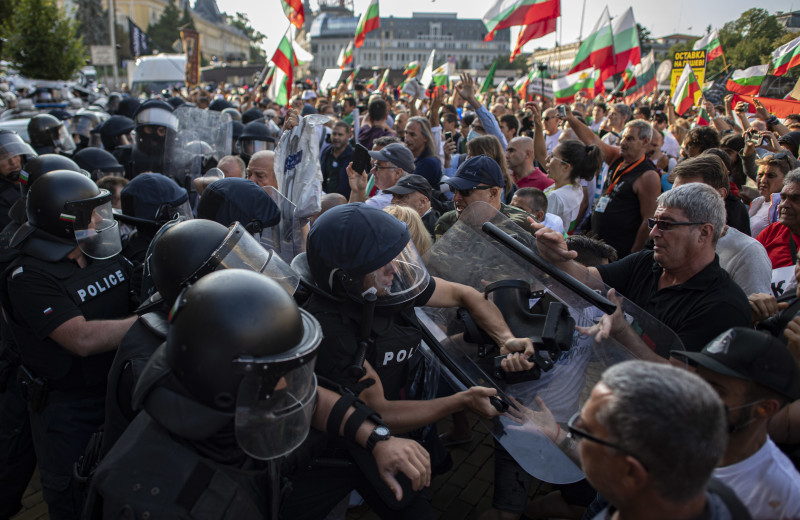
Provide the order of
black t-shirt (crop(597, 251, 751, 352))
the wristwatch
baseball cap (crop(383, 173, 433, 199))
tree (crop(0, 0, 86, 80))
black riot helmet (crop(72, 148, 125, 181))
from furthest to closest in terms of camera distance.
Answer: tree (crop(0, 0, 86, 80)) < black riot helmet (crop(72, 148, 125, 181)) < baseball cap (crop(383, 173, 433, 199)) < black t-shirt (crop(597, 251, 751, 352)) < the wristwatch

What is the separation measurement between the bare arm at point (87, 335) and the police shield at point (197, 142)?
370 centimetres

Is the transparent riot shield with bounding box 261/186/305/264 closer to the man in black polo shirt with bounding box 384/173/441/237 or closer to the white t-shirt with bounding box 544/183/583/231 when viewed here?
the man in black polo shirt with bounding box 384/173/441/237

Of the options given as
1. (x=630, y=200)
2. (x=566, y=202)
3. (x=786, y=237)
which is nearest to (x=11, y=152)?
(x=566, y=202)

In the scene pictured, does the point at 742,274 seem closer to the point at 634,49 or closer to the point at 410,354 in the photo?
the point at 410,354

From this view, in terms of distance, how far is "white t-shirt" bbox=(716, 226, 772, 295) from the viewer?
3189 mm

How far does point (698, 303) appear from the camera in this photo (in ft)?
8.38

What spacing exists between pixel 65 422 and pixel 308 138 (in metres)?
2.64

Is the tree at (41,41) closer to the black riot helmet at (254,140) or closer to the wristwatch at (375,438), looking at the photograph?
the black riot helmet at (254,140)

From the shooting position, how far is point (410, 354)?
8.06 ft

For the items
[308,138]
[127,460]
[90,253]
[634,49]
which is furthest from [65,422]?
[634,49]

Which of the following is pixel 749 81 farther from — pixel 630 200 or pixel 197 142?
pixel 197 142

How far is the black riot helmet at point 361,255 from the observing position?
2.14 meters

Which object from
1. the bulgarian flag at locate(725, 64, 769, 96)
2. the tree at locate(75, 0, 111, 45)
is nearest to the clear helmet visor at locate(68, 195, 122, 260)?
the bulgarian flag at locate(725, 64, 769, 96)

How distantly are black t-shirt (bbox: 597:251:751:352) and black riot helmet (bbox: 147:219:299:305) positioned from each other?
1926 mm
